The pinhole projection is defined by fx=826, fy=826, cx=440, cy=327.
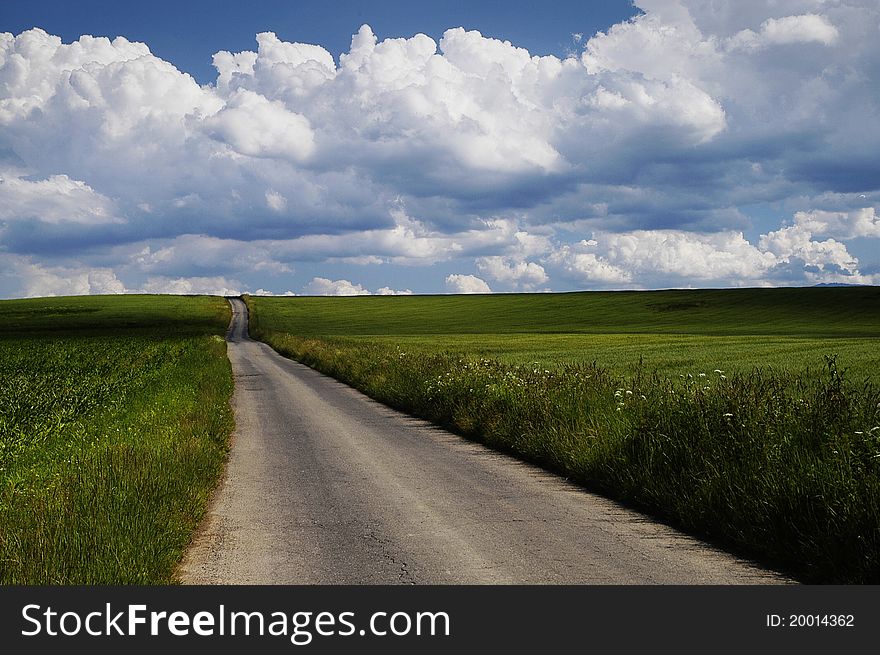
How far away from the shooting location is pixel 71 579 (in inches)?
257

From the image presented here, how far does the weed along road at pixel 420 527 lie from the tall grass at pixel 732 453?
1.48ft

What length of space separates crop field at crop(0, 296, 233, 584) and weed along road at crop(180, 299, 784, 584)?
0.50 meters

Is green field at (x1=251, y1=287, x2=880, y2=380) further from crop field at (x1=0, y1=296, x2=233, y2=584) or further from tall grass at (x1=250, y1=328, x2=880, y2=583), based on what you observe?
crop field at (x1=0, y1=296, x2=233, y2=584)

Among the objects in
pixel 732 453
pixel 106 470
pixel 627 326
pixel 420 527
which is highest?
pixel 627 326

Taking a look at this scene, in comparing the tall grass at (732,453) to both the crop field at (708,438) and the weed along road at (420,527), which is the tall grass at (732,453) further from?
the weed along road at (420,527)

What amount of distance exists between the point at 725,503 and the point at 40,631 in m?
6.75

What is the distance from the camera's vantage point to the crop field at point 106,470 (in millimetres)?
6988

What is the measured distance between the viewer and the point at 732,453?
393 inches

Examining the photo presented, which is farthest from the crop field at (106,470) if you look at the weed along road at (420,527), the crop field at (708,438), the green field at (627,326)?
the green field at (627,326)

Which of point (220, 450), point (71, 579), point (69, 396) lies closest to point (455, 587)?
point (71, 579)

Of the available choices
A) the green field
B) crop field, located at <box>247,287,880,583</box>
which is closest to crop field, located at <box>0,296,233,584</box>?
crop field, located at <box>247,287,880,583</box>

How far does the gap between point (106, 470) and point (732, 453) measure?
7.62m

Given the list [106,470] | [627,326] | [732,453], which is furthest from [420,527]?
[627,326]

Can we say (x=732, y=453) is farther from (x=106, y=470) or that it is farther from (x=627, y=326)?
(x=627, y=326)
